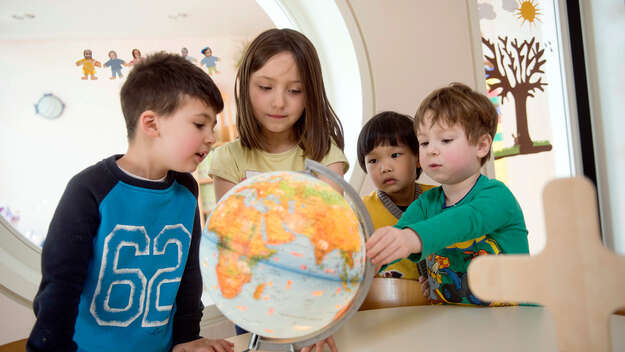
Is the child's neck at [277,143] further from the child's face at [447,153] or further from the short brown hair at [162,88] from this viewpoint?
the child's face at [447,153]

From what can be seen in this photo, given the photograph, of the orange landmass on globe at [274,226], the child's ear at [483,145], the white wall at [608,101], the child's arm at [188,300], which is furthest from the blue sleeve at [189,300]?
the white wall at [608,101]

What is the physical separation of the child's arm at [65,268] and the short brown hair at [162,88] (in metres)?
0.26

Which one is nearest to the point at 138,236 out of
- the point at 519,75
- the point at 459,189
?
the point at 459,189

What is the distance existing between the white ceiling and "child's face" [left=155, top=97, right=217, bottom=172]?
5097 millimetres

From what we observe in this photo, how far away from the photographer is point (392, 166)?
72.7 inches

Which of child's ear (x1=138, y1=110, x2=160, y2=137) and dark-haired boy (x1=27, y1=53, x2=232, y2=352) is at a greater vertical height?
child's ear (x1=138, y1=110, x2=160, y2=137)

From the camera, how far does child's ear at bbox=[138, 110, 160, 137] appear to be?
124 cm

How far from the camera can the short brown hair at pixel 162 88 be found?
1245 mm

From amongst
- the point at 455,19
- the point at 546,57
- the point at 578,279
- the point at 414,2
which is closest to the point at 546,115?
the point at 546,57

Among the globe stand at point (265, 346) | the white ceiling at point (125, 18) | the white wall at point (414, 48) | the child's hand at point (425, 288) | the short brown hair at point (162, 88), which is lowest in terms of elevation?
the child's hand at point (425, 288)

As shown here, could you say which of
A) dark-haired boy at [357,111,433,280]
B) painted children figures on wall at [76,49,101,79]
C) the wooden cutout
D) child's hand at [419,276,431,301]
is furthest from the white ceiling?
the wooden cutout

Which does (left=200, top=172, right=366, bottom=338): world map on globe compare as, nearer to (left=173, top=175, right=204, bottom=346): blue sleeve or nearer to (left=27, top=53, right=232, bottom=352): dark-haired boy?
(left=27, top=53, right=232, bottom=352): dark-haired boy

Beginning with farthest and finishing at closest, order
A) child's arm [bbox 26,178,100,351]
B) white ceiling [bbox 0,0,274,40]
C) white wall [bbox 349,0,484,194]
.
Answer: white ceiling [bbox 0,0,274,40]
white wall [bbox 349,0,484,194]
child's arm [bbox 26,178,100,351]

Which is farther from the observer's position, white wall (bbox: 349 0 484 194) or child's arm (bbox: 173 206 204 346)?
white wall (bbox: 349 0 484 194)
